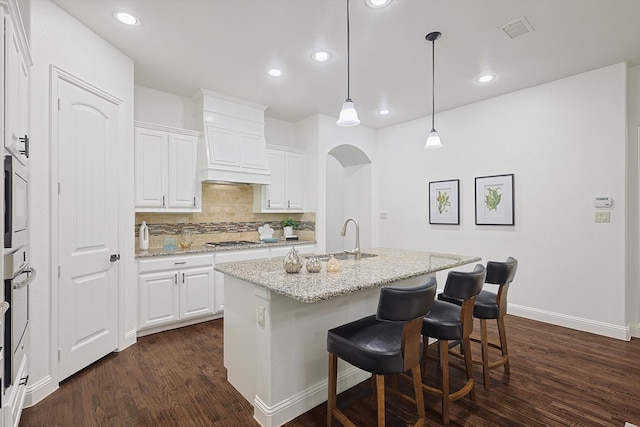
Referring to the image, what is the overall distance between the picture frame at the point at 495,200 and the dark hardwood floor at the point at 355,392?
1.62 metres

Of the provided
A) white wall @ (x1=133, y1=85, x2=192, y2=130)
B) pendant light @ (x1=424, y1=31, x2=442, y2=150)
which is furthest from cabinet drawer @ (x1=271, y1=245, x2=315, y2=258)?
pendant light @ (x1=424, y1=31, x2=442, y2=150)

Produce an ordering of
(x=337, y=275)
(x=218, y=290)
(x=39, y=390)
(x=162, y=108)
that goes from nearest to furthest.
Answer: (x=337, y=275) < (x=39, y=390) < (x=218, y=290) < (x=162, y=108)

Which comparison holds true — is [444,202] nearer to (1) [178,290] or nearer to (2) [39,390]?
(1) [178,290]

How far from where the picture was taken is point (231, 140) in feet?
13.9

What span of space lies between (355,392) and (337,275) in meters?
0.94

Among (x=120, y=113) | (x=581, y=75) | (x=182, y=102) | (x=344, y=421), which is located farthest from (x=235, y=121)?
(x=581, y=75)

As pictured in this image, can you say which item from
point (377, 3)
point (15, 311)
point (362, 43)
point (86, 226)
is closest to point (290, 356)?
point (15, 311)

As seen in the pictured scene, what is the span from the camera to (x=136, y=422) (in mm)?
1994

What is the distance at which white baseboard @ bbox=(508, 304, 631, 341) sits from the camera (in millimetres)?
3299

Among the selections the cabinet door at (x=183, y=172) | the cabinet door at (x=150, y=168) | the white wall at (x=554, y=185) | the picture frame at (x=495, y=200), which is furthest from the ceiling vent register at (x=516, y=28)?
the cabinet door at (x=150, y=168)

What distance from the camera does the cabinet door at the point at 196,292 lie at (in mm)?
3594

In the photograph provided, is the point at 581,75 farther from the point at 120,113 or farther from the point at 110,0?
the point at 120,113

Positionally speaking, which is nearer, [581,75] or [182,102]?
[581,75]

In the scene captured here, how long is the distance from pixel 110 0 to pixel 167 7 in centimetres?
39
